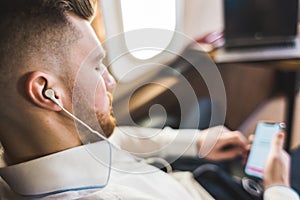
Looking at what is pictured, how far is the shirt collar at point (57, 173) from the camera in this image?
1.85 ft

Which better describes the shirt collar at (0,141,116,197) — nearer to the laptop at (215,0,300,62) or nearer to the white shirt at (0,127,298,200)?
the white shirt at (0,127,298,200)

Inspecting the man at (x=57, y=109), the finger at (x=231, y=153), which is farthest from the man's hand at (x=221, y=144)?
the man at (x=57, y=109)

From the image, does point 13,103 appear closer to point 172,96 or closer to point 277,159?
point 172,96

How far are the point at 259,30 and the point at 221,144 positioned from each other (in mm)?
650

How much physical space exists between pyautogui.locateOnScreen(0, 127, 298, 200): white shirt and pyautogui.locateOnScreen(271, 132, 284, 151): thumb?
12cm

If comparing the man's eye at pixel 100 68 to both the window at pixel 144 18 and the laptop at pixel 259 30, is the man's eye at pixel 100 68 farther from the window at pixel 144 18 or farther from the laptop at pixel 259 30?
the laptop at pixel 259 30

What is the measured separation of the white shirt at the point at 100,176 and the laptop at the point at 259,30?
24.4 inches

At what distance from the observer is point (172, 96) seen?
72 cm

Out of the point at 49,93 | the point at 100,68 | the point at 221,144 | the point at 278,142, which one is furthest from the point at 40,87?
the point at 278,142

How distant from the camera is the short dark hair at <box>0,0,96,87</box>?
0.49 m

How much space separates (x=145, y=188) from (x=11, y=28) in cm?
38

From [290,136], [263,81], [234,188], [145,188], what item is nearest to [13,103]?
[145,188]

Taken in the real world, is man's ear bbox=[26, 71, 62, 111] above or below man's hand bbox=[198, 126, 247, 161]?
above

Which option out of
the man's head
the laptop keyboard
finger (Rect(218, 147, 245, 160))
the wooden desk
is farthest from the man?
the laptop keyboard
